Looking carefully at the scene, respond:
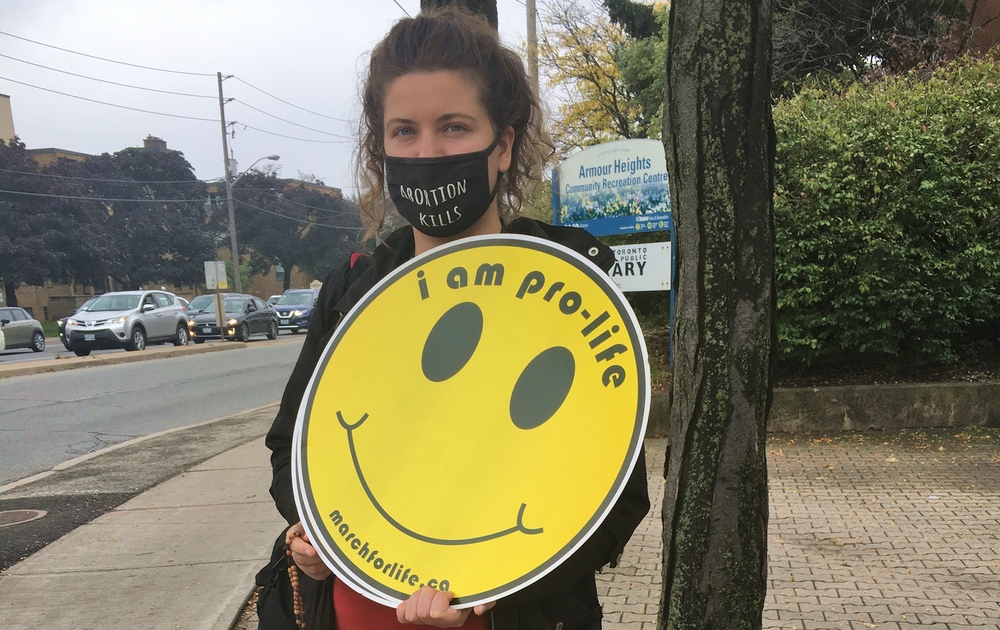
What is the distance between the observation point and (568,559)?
1315mm

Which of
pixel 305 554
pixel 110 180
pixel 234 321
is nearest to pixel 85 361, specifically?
pixel 234 321

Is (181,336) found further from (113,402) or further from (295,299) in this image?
(113,402)

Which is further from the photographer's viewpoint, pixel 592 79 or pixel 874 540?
pixel 592 79

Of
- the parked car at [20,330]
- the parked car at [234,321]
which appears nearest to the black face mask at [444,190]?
the parked car at [234,321]

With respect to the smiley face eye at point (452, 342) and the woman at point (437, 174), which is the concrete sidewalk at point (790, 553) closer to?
the woman at point (437, 174)

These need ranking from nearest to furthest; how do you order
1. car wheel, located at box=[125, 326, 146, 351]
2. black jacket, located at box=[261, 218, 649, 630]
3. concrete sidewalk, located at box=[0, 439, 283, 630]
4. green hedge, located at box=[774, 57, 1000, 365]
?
black jacket, located at box=[261, 218, 649, 630]
concrete sidewalk, located at box=[0, 439, 283, 630]
green hedge, located at box=[774, 57, 1000, 365]
car wheel, located at box=[125, 326, 146, 351]

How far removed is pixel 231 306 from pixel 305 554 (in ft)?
86.5

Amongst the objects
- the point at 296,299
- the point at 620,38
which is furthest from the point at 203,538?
the point at 296,299

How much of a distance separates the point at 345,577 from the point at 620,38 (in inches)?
745

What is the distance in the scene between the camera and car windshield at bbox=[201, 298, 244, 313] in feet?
84.2

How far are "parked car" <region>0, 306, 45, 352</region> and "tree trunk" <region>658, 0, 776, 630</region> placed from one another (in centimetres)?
2927

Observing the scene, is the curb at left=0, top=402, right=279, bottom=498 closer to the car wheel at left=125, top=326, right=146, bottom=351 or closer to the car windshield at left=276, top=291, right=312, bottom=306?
the car wheel at left=125, top=326, right=146, bottom=351

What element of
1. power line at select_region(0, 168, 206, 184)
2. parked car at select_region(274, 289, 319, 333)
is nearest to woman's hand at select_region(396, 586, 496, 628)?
parked car at select_region(274, 289, 319, 333)

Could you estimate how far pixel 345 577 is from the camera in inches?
50.0
